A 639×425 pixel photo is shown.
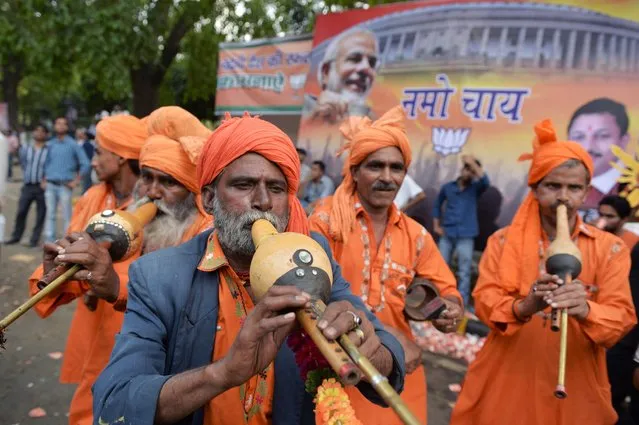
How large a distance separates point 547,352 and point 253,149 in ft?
6.80

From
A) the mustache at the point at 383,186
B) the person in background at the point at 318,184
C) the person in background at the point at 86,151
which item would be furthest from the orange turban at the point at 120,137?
the person in background at the point at 86,151

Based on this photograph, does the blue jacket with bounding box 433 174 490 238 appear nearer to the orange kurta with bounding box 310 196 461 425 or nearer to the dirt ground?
the dirt ground

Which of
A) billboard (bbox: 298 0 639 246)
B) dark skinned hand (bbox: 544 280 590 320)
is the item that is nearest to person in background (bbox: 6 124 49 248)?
billboard (bbox: 298 0 639 246)

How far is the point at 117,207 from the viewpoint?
3410 mm

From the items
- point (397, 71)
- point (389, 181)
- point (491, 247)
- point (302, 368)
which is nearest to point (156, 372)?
point (302, 368)

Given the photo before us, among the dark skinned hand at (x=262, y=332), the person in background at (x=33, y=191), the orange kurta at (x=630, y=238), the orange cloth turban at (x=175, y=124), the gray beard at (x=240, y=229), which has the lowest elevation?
the person in background at (x=33, y=191)

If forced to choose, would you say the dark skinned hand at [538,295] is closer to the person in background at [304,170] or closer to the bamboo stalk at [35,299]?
the bamboo stalk at [35,299]

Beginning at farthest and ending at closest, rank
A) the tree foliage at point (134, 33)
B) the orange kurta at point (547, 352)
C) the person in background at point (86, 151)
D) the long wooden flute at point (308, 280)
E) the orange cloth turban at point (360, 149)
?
the person in background at point (86, 151)
the tree foliage at point (134, 33)
the orange cloth turban at point (360, 149)
the orange kurta at point (547, 352)
the long wooden flute at point (308, 280)

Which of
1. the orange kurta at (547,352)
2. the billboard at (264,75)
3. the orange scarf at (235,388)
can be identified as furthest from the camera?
the billboard at (264,75)

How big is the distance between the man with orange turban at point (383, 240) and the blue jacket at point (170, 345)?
114 centimetres

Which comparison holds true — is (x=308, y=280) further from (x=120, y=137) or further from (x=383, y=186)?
(x=120, y=137)

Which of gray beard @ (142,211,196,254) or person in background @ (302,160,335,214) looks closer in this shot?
gray beard @ (142,211,196,254)

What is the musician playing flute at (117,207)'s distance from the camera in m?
2.71

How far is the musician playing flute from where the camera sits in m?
2.71
